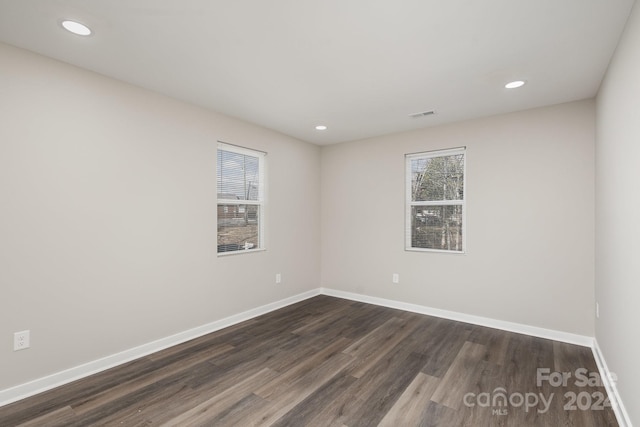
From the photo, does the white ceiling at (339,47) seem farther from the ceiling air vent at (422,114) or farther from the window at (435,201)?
the window at (435,201)

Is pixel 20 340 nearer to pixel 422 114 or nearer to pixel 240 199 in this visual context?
pixel 240 199

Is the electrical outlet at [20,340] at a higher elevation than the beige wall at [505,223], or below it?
below

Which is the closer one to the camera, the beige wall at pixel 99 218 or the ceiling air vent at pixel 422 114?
the beige wall at pixel 99 218

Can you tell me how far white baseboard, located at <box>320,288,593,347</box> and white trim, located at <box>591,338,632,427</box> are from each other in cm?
30

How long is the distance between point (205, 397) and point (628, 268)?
2.80 m

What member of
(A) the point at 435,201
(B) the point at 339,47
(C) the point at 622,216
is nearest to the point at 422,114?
(A) the point at 435,201

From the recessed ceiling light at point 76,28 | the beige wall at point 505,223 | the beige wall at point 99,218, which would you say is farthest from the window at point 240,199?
the recessed ceiling light at point 76,28

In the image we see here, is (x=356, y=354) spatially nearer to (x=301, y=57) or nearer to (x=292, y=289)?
(x=292, y=289)

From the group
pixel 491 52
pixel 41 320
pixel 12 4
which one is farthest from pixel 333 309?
pixel 12 4

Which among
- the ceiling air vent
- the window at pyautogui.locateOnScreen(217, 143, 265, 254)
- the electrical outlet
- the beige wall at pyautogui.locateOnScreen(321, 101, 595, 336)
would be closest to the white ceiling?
the ceiling air vent

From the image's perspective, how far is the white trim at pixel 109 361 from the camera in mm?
2117

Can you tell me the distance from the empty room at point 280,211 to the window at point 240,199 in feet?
0.10

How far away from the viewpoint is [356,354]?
2.84m

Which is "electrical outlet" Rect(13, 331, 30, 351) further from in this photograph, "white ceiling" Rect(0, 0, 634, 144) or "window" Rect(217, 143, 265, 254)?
"white ceiling" Rect(0, 0, 634, 144)
